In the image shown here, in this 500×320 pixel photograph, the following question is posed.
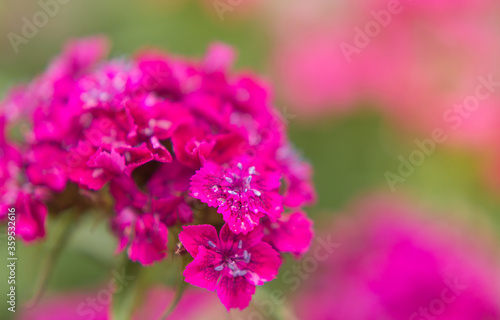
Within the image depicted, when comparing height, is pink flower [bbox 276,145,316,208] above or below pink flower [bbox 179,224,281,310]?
below

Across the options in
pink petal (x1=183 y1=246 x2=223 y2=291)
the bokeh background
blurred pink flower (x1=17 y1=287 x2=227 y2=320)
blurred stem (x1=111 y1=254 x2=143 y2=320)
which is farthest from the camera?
the bokeh background

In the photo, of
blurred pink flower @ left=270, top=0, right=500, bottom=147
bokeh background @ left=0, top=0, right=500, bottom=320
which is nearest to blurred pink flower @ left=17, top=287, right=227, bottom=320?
bokeh background @ left=0, top=0, right=500, bottom=320

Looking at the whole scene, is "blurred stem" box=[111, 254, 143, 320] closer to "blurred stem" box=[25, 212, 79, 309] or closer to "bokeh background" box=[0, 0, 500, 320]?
"blurred stem" box=[25, 212, 79, 309]

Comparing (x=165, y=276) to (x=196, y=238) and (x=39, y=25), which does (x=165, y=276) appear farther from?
(x=39, y=25)

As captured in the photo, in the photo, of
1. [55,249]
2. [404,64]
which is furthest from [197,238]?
[404,64]

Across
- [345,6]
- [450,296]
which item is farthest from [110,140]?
[345,6]

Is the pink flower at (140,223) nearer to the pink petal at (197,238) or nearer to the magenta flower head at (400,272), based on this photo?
the pink petal at (197,238)
